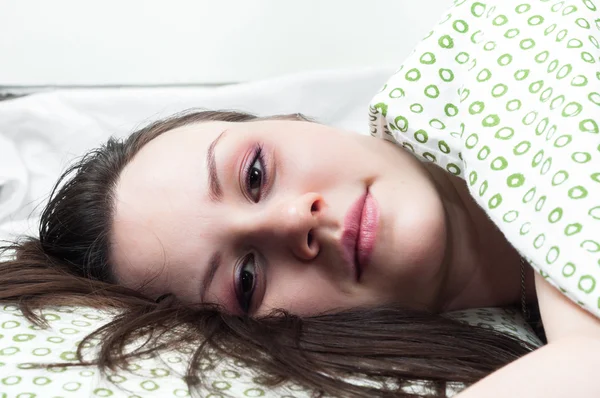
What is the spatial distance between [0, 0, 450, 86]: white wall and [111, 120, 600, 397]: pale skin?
0.86m

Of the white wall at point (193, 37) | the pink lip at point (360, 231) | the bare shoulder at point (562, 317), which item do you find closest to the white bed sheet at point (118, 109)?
the white wall at point (193, 37)

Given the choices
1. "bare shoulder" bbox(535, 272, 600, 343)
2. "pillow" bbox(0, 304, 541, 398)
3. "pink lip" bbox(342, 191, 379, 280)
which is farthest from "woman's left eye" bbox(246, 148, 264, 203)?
"bare shoulder" bbox(535, 272, 600, 343)

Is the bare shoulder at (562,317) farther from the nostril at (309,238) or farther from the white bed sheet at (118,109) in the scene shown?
the white bed sheet at (118,109)

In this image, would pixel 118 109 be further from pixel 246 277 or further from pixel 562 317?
pixel 562 317

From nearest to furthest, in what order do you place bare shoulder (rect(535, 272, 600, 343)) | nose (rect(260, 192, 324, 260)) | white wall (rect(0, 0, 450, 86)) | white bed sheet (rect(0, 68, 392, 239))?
bare shoulder (rect(535, 272, 600, 343)), nose (rect(260, 192, 324, 260)), white bed sheet (rect(0, 68, 392, 239)), white wall (rect(0, 0, 450, 86))

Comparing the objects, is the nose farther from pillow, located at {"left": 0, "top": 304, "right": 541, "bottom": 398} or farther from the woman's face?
pillow, located at {"left": 0, "top": 304, "right": 541, "bottom": 398}

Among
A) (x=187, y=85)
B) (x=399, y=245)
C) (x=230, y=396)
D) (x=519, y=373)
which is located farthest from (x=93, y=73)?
(x=519, y=373)

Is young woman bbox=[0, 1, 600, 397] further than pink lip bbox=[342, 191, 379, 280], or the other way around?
pink lip bbox=[342, 191, 379, 280]

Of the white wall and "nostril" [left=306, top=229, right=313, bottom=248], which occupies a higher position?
the white wall

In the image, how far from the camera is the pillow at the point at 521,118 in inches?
27.0

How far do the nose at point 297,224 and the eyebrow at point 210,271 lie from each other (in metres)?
0.08

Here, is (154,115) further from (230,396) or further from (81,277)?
(230,396)

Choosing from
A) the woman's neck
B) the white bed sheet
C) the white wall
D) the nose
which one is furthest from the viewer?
the white wall

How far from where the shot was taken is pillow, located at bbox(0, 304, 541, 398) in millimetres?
700
